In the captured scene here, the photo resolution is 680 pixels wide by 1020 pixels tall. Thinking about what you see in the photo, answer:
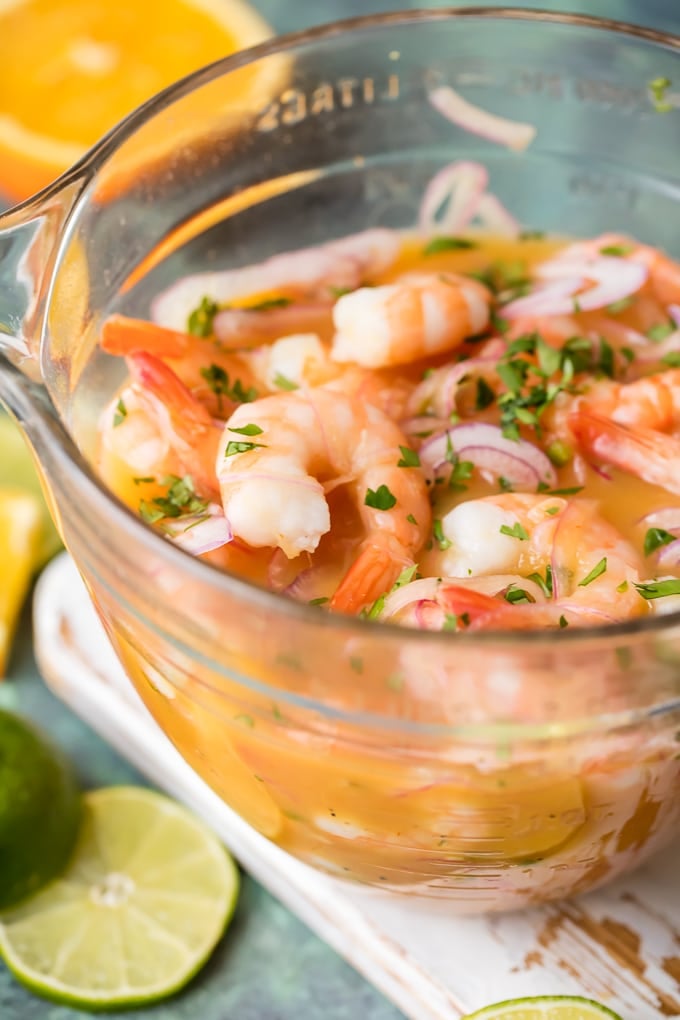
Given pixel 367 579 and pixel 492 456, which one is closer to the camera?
pixel 367 579

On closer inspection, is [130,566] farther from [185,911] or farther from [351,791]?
[185,911]

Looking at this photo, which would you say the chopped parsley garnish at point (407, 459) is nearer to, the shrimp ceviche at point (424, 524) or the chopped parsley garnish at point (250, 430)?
the shrimp ceviche at point (424, 524)

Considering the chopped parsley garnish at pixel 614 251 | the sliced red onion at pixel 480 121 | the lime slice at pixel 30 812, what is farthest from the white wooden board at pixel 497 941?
the sliced red onion at pixel 480 121

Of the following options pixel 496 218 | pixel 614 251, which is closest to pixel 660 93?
pixel 614 251

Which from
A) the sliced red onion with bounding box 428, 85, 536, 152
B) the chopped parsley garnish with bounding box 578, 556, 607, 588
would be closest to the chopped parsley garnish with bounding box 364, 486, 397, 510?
the chopped parsley garnish with bounding box 578, 556, 607, 588

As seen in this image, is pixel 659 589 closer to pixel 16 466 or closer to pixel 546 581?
pixel 546 581

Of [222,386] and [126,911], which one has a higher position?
[222,386]

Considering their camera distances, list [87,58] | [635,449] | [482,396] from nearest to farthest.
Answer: [635,449] < [482,396] < [87,58]
